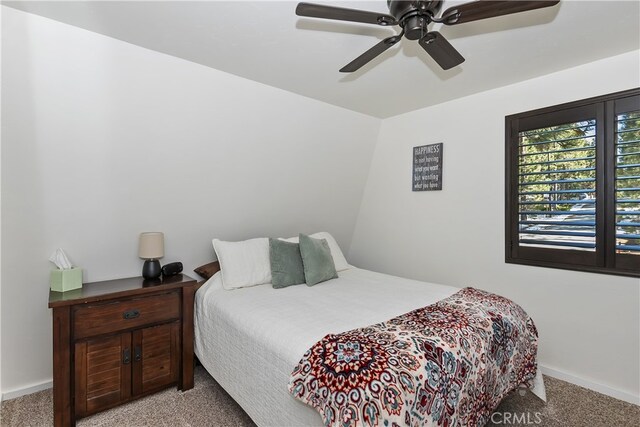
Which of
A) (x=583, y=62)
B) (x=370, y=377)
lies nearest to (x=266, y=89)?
(x=370, y=377)

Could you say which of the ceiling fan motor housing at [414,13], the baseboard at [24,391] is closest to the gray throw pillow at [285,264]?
the baseboard at [24,391]

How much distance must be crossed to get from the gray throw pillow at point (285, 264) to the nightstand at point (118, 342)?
2.13ft

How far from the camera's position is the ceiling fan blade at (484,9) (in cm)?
130

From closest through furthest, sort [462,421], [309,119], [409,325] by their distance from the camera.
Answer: [462,421] < [409,325] < [309,119]

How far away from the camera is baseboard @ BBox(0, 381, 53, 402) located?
2.19m

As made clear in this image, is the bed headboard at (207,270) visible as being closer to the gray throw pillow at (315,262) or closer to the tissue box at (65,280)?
the gray throw pillow at (315,262)

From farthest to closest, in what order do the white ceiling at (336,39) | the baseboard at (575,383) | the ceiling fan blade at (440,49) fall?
the baseboard at (575,383)
the white ceiling at (336,39)
the ceiling fan blade at (440,49)

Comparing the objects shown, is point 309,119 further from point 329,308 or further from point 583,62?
point 583,62

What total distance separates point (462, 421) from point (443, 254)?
1982 mm

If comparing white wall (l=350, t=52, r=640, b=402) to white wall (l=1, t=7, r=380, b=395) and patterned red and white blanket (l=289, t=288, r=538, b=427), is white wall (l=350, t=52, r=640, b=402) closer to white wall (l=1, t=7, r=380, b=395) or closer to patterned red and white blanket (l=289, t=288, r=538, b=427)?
patterned red and white blanket (l=289, t=288, r=538, b=427)

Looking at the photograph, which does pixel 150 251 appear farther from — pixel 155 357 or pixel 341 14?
pixel 341 14

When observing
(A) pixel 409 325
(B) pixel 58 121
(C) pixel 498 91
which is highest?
(C) pixel 498 91

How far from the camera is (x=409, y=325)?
1.68 metres

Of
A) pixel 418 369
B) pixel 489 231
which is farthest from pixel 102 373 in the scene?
pixel 489 231
